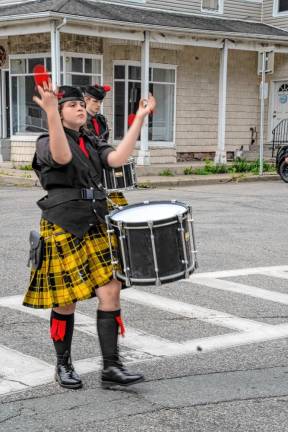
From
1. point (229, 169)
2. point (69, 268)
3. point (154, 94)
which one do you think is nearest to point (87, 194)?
point (69, 268)

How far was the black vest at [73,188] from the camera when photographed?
4234 millimetres

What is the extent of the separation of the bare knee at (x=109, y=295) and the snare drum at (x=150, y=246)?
0.37 ft

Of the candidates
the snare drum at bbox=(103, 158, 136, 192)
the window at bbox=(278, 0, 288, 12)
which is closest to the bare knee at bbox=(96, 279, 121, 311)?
the snare drum at bbox=(103, 158, 136, 192)

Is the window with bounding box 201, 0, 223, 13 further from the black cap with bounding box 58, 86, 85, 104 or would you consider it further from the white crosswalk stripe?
the black cap with bounding box 58, 86, 85, 104

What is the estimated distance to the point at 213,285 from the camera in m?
7.32

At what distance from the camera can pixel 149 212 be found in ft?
13.9

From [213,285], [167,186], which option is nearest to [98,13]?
[167,186]

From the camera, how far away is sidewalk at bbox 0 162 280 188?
17.2 meters

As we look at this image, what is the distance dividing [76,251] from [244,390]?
1350 mm

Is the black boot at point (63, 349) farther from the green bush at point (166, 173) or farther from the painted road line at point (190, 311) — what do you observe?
the green bush at point (166, 173)

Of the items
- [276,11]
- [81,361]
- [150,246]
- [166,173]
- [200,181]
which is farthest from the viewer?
[276,11]

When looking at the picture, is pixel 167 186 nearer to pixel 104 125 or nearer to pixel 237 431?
pixel 104 125

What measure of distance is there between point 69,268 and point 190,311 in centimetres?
230

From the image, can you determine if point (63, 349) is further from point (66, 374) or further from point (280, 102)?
point (280, 102)
